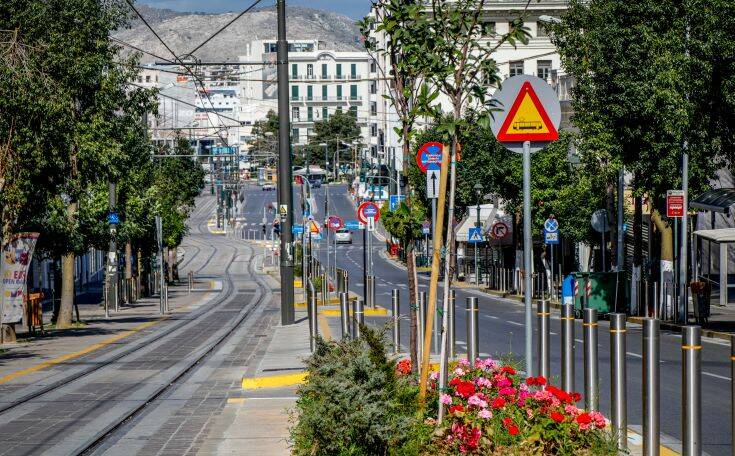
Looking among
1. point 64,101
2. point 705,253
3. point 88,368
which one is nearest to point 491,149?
point 705,253

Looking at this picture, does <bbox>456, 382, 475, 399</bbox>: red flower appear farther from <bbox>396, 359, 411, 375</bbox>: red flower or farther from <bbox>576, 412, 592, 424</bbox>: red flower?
<bbox>396, 359, 411, 375</bbox>: red flower

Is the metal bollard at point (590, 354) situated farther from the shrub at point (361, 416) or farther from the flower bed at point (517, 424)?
the shrub at point (361, 416)

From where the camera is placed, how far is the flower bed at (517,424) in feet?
28.5

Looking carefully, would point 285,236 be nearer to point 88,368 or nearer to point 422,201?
point 88,368

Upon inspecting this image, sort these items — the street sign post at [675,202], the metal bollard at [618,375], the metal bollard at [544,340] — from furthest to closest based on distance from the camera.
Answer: the street sign post at [675,202] → the metal bollard at [544,340] → the metal bollard at [618,375]

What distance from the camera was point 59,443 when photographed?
12.4 meters

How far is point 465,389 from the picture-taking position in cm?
914

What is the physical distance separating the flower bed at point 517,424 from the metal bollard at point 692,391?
0.60 metres

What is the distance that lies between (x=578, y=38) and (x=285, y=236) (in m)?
13.9

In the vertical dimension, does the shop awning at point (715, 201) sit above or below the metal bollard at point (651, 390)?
above

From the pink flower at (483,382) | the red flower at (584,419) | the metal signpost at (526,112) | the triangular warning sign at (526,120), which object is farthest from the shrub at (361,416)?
the triangular warning sign at (526,120)

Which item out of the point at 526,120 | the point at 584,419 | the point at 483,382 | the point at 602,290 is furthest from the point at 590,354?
the point at 602,290

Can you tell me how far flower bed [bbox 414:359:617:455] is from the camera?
868 cm

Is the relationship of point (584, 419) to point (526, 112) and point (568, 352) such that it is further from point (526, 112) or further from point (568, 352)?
point (568, 352)
